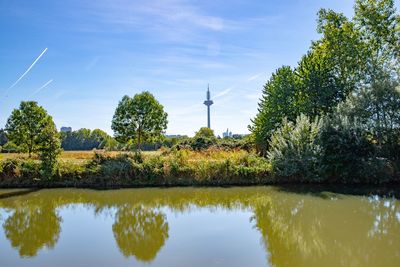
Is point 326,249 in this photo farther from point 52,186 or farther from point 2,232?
point 52,186

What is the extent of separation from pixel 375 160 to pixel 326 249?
11.6m

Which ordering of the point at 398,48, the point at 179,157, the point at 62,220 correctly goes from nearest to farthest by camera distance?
the point at 62,220 < the point at 179,157 < the point at 398,48

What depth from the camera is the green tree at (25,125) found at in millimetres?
27625

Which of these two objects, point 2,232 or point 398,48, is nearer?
point 2,232

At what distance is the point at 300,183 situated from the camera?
1928cm

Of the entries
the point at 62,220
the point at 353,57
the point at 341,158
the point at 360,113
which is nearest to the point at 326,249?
the point at 62,220

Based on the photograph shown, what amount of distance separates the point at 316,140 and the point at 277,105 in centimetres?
607

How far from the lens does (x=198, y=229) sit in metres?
11.0

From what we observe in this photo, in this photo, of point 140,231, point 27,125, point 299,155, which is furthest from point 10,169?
point 299,155

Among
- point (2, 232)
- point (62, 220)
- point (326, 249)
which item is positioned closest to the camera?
point (326, 249)

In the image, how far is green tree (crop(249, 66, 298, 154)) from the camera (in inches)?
969

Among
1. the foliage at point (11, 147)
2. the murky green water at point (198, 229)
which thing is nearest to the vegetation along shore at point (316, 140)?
the murky green water at point (198, 229)

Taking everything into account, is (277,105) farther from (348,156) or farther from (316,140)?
(348,156)

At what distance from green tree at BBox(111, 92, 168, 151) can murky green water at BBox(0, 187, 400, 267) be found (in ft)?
29.2
